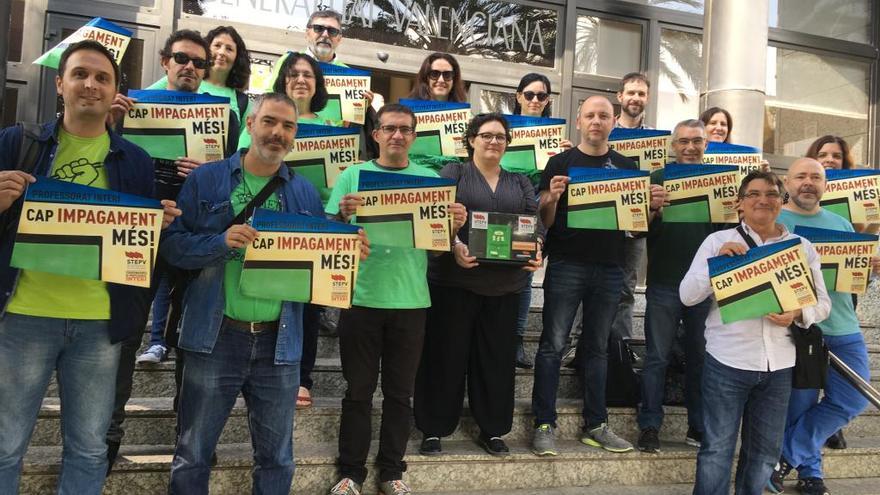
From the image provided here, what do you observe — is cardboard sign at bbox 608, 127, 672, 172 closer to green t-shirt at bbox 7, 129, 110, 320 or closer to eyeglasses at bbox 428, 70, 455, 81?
eyeglasses at bbox 428, 70, 455, 81

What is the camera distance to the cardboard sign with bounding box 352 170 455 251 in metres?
3.31

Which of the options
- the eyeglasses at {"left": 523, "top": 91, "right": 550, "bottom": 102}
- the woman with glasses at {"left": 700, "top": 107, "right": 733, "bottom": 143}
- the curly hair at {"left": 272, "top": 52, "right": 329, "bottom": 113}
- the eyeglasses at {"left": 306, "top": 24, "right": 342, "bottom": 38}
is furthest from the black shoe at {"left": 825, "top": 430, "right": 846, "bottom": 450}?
the eyeglasses at {"left": 306, "top": 24, "right": 342, "bottom": 38}

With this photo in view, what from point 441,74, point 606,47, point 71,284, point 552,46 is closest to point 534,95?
point 441,74

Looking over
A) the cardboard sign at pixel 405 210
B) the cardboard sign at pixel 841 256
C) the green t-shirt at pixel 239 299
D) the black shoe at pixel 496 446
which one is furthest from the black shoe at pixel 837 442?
the green t-shirt at pixel 239 299

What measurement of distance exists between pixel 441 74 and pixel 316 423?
2417 mm

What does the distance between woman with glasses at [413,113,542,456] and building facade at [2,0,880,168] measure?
152 inches

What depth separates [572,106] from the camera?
8195mm

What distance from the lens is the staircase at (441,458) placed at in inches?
141

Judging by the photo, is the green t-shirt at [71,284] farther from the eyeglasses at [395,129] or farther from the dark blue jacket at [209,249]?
the eyeglasses at [395,129]

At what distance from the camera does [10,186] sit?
2.43 metres

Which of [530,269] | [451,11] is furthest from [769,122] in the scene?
[530,269]

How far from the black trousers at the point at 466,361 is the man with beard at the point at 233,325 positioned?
1138 mm

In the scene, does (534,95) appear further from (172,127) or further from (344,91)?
(172,127)

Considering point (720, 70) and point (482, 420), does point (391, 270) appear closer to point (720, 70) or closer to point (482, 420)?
point (482, 420)
